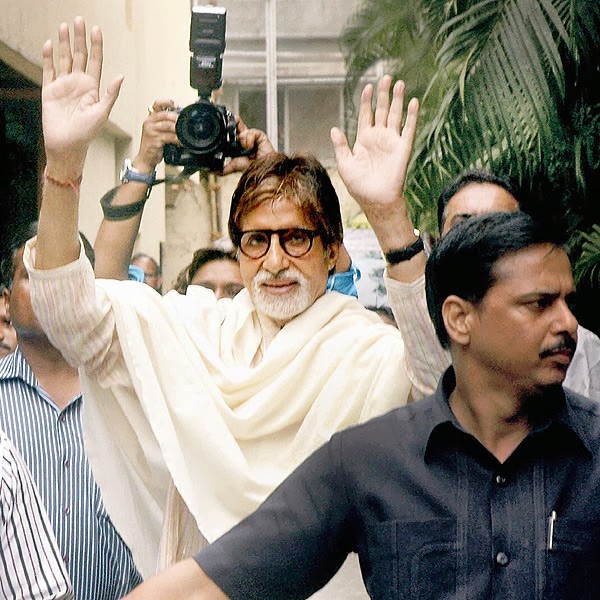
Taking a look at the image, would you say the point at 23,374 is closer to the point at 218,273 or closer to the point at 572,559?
the point at 218,273

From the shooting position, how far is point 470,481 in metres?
1.67

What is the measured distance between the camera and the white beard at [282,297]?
8.00 ft

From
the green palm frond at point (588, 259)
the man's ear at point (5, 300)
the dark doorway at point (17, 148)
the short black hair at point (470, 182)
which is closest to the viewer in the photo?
the short black hair at point (470, 182)

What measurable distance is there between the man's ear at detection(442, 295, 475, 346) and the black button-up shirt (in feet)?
0.22

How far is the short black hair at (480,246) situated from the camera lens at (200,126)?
91 cm

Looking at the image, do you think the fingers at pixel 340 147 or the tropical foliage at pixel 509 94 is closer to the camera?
the fingers at pixel 340 147

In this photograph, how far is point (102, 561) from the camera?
2730 millimetres

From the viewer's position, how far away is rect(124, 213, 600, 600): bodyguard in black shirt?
164cm

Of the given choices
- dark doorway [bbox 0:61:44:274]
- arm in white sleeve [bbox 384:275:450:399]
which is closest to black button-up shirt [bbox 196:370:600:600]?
arm in white sleeve [bbox 384:275:450:399]

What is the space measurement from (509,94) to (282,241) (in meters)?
1.49

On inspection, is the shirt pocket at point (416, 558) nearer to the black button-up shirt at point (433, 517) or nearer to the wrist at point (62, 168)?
the black button-up shirt at point (433, 517)

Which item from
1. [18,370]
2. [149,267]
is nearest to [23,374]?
[18,370]

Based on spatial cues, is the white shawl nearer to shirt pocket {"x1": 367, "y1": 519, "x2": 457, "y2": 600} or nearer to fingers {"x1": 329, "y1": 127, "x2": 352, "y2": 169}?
fingers {"x1": 329, "y1": 127, "x2": 352, "y2": 169}

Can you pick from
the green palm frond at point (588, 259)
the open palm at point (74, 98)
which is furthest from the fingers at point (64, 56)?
the green palm frond at point (588, 259)
